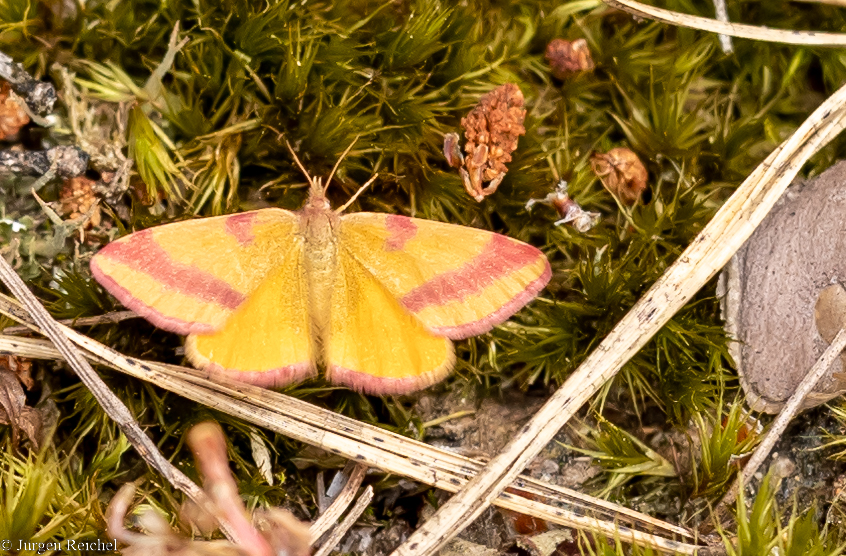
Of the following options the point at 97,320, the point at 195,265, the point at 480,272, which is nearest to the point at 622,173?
the point at 480,272

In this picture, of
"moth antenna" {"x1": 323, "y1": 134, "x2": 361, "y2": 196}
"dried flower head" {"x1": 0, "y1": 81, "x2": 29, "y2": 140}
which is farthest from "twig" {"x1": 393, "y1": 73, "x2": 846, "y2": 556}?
"dried flower head" {"x1": 0, "y1": 81, "x2": 29, "y2": 140}

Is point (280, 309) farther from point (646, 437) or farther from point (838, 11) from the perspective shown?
point (838, 11)

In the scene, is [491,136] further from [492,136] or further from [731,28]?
[731,28]

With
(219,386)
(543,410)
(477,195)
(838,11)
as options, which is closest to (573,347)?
(543,410)

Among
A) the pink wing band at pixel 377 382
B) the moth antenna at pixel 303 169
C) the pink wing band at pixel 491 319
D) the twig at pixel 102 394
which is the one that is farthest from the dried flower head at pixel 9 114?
the pink wing band at pixel 491 319

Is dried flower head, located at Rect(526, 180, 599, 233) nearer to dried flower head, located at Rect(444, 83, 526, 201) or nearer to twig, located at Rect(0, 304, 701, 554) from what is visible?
dried flower head, located at Rect(444, 83, 526, 201)

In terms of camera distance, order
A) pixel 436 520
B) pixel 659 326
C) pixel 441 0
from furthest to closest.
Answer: pixel 441 0
pixel 659 326
pixel 436 520
